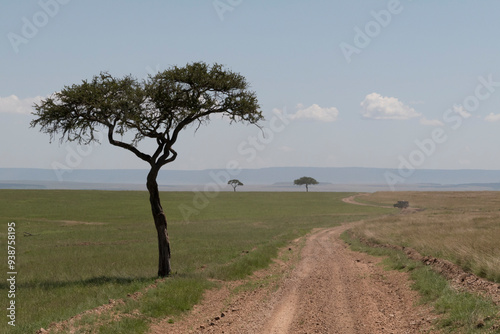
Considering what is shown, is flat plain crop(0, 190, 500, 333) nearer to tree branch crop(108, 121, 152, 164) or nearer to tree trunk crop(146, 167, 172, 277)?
tree trunk crop(146, 167, 172, 277)

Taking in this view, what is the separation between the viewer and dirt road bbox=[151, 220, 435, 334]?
492 inches

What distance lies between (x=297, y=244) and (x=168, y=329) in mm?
23072

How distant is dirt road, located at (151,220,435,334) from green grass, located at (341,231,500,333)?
16.8 inches

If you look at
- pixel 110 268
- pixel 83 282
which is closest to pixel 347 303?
pixel 83 282

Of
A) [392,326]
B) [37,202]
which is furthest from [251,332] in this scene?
[37,202]

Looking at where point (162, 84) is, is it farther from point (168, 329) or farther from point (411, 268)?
point (411, 268)

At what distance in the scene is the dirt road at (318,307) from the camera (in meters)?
12.5

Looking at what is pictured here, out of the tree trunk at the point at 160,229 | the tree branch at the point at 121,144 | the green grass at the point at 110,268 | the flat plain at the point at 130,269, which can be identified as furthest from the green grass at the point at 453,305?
the tree branch at the point at 121,144

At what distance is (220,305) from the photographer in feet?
52.5

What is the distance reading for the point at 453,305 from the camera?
12.5 m

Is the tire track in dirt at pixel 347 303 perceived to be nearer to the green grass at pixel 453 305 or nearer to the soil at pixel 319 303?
the soil at pixel 319 303

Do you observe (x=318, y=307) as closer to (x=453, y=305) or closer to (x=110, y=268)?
(x=453, y=305)

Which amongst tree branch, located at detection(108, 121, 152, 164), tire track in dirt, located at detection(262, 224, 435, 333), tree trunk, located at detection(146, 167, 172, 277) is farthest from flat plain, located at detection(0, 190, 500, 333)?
tree branch, located at detection(108, 121, 152, 164)

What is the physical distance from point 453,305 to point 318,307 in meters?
3.99
